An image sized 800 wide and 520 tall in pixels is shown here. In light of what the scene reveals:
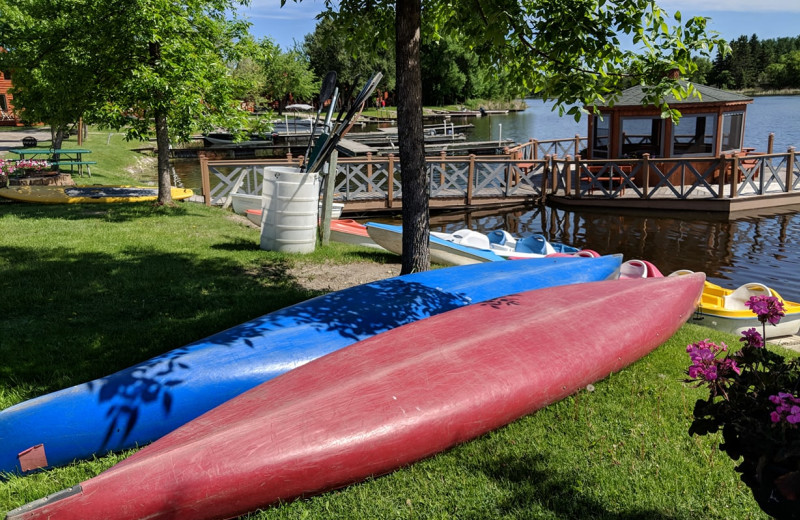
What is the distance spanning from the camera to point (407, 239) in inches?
251

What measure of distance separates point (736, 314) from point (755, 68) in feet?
431

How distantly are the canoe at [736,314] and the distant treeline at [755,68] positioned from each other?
10801 cm

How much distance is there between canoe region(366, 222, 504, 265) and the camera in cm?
996

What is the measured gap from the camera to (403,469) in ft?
12.2

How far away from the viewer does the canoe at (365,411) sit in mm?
3139

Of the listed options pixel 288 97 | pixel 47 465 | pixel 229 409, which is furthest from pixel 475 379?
pixel 288 97

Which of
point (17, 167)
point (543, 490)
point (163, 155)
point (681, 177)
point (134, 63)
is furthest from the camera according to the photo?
point (681, 177)

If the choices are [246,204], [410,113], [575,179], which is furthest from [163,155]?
[575,179]

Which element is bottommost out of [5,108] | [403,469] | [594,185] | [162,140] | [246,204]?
[403,469]

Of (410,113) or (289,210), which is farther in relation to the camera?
(289,210)

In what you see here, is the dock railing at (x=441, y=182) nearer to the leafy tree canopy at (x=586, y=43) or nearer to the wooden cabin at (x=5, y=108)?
the leafy tree canopy at (x=586, y=43)

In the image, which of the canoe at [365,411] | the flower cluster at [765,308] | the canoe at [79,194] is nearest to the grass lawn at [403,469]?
the canoe at [365,411]

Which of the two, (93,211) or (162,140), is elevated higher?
(162,140)

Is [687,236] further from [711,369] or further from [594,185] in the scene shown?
[711,369]
